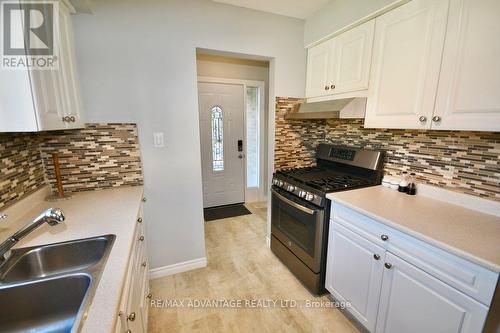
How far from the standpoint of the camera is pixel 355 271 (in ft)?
4.97

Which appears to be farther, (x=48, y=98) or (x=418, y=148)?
(x=418, y=148)

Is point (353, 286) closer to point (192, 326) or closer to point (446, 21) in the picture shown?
point (192, 326)

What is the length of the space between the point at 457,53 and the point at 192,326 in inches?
93.7

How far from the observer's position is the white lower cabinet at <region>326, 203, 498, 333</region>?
97 centimetres

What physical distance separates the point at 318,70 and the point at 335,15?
0.45 m

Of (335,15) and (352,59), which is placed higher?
(335,15)

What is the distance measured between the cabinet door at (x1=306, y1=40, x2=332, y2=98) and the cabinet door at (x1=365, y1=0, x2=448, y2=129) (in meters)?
0.47

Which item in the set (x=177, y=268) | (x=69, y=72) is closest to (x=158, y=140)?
(x=69, y=72)

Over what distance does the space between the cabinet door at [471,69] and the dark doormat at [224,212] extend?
2765 millimetres

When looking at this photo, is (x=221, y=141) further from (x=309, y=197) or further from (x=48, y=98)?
(x=48, y=98)

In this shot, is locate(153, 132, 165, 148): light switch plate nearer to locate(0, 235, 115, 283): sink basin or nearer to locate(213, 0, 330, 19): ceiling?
locate(0, 235, 115, 283): sink basin

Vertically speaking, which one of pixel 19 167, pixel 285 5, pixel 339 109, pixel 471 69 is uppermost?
pixel 285 5

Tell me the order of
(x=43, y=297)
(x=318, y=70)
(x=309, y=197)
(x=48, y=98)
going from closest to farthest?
1. (x=43, y=297)
2. (x=48, y=98)
3. (x=309, y=197)
4. (x=318, y=70)

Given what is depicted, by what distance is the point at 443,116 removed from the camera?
1.26 m
